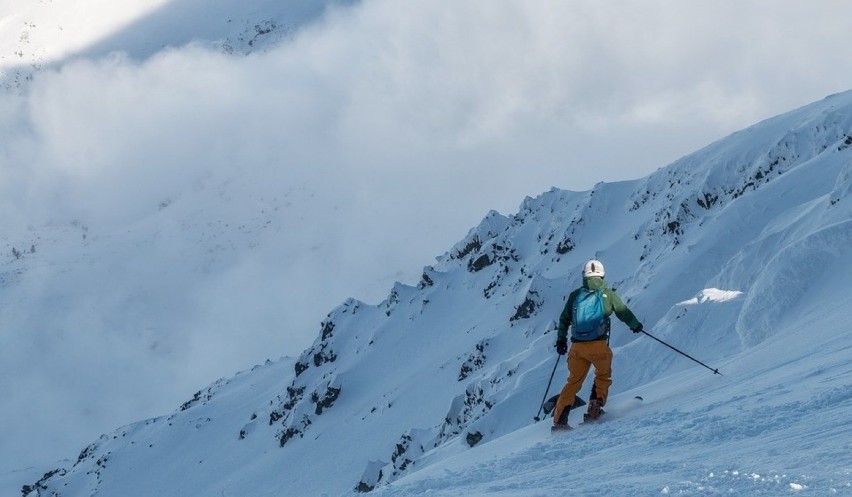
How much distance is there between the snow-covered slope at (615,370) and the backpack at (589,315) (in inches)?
38.1

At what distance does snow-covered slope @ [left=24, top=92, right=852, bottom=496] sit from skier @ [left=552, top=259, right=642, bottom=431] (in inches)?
15.5

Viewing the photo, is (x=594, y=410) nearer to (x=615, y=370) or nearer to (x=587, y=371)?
(x=587, y=371)

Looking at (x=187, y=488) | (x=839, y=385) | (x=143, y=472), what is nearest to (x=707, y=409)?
(x=839, y=385)

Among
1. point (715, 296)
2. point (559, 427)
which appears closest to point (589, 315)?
point (559, 427)

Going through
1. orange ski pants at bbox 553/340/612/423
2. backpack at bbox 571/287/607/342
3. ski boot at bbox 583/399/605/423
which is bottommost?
ski boot at bbox 583/399/605/423

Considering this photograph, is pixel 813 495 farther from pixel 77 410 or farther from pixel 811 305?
pixel 77 410

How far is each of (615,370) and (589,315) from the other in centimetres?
658

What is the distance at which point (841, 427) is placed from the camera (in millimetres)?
6910

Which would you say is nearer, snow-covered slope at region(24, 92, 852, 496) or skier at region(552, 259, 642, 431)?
snow-covered slope at region(24, 92, 852, 496)

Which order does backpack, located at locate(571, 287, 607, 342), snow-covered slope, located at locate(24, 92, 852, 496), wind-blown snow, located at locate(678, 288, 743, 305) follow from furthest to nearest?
wind-blown snow, located at locate(678, 288, 743, 305) < backpack, located at locate(571, 287, 607, 342) < snow-covered slope, located at locate(24, 92, 852, 496)

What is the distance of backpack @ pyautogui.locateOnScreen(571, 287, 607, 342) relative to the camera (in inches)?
419

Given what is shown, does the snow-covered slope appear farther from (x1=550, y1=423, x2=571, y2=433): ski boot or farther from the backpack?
the backpack

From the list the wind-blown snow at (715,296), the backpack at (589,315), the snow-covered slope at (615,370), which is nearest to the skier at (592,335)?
the backpack at (589,315)

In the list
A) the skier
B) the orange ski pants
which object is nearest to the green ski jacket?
the skier
